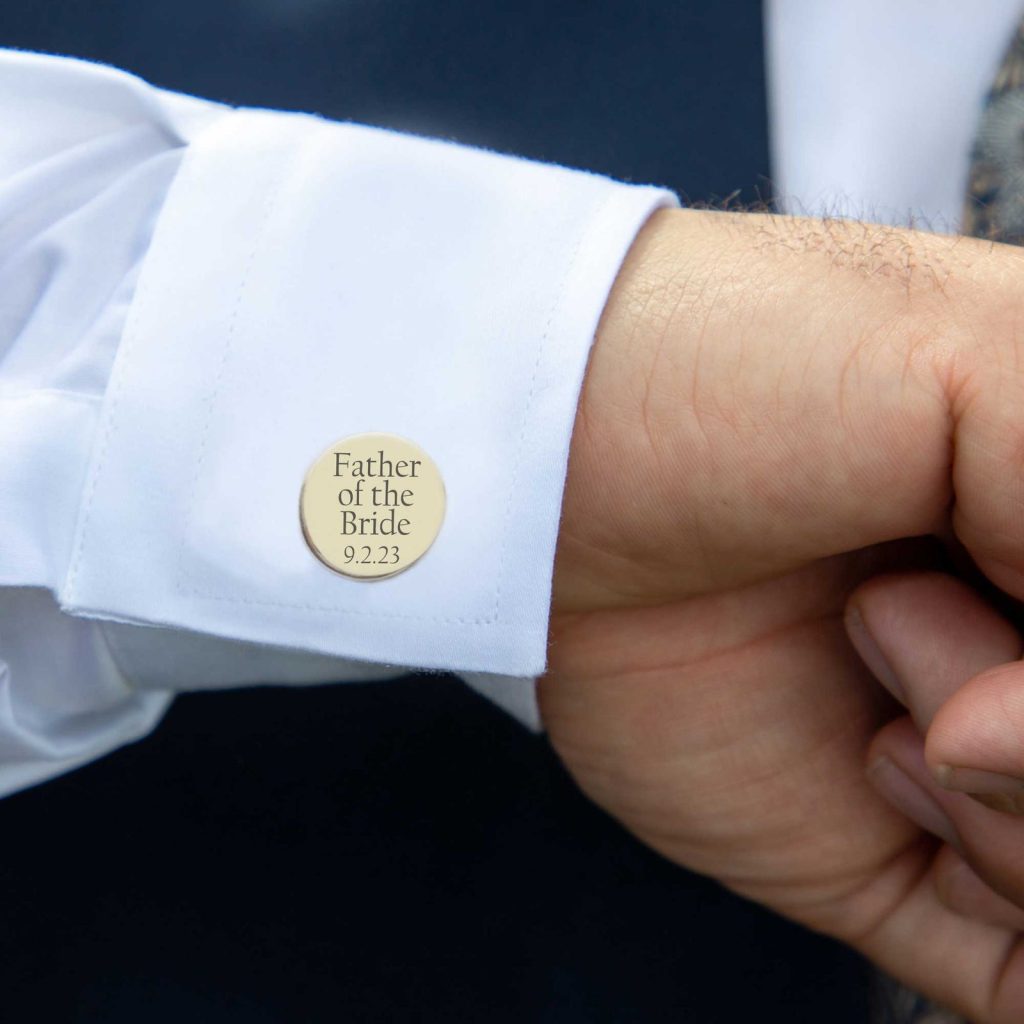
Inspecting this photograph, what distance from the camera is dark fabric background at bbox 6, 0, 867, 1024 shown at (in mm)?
861

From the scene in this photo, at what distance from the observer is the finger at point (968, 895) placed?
74 cm

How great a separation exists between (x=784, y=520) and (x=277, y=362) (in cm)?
28

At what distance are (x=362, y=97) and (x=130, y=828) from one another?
58cm

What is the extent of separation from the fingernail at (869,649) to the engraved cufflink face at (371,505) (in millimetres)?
259

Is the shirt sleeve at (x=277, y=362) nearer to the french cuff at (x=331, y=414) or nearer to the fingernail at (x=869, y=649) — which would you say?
the french cuff at (x=331, y=414)

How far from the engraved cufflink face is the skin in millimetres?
87

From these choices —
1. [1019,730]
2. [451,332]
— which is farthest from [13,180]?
[1019,730]

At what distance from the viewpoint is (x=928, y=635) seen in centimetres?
64

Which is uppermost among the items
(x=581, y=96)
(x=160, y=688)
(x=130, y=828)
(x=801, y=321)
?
(x=581, y=96)

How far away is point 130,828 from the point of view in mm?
870

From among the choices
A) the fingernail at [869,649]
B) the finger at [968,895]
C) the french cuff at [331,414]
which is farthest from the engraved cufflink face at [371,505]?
the finger at [968,895]

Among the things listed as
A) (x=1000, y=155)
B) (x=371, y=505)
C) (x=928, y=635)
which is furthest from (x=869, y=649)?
(x=1000, y=155)

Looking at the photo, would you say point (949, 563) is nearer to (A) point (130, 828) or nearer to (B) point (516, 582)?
(B) point (516, 582)

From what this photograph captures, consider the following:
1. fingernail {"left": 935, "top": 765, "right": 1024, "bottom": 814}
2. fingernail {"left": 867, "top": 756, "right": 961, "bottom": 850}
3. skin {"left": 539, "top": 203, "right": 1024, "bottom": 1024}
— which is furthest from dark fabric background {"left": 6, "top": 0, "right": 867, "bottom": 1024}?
fingernail {"left": 935, "top": 765, "right": 1024, "bottom": 814}
